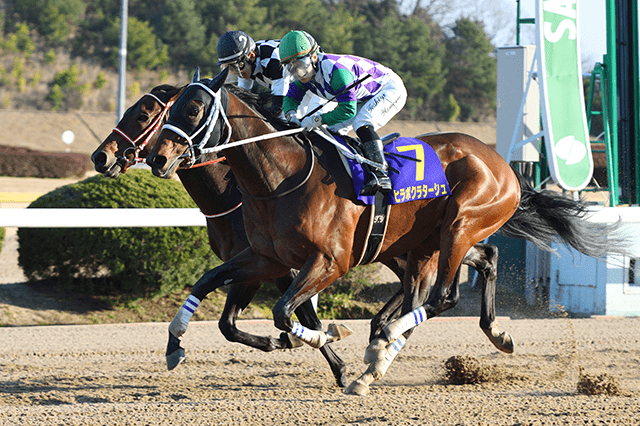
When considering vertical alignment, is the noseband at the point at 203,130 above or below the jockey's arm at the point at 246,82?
below

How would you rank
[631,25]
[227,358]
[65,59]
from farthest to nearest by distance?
[65,59] < [631,25] < [227,358]

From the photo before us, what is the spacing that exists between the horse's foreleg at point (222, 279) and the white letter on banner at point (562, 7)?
4351 millimetres

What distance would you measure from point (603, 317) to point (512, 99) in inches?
104

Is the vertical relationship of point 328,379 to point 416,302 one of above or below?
below

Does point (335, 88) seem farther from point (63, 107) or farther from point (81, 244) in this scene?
point (63, 107)

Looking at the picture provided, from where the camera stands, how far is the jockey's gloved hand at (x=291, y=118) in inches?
139

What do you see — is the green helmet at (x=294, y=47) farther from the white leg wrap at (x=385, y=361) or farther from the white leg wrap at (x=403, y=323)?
the white leg wrap at (x=385, y=361)

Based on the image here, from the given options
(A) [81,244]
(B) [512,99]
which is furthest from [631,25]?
(A) [81,244]

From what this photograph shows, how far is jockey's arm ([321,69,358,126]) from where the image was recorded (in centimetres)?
336

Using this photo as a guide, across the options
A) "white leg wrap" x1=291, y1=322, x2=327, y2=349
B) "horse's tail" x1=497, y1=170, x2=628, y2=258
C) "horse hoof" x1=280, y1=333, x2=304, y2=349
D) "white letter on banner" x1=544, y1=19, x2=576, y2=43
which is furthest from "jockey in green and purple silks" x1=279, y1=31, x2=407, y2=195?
"white letter on banner" x1=544, y1=19, x2=576, y2=43

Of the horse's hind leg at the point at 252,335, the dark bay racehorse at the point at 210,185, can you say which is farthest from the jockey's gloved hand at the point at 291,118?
the horse's hind leg at the point at 252,335

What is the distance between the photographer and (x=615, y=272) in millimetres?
6184

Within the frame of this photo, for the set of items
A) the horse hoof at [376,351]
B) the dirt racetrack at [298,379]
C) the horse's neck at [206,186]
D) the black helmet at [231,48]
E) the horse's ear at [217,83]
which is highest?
the black helmet at [231,48]

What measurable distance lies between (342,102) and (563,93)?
3749mm
